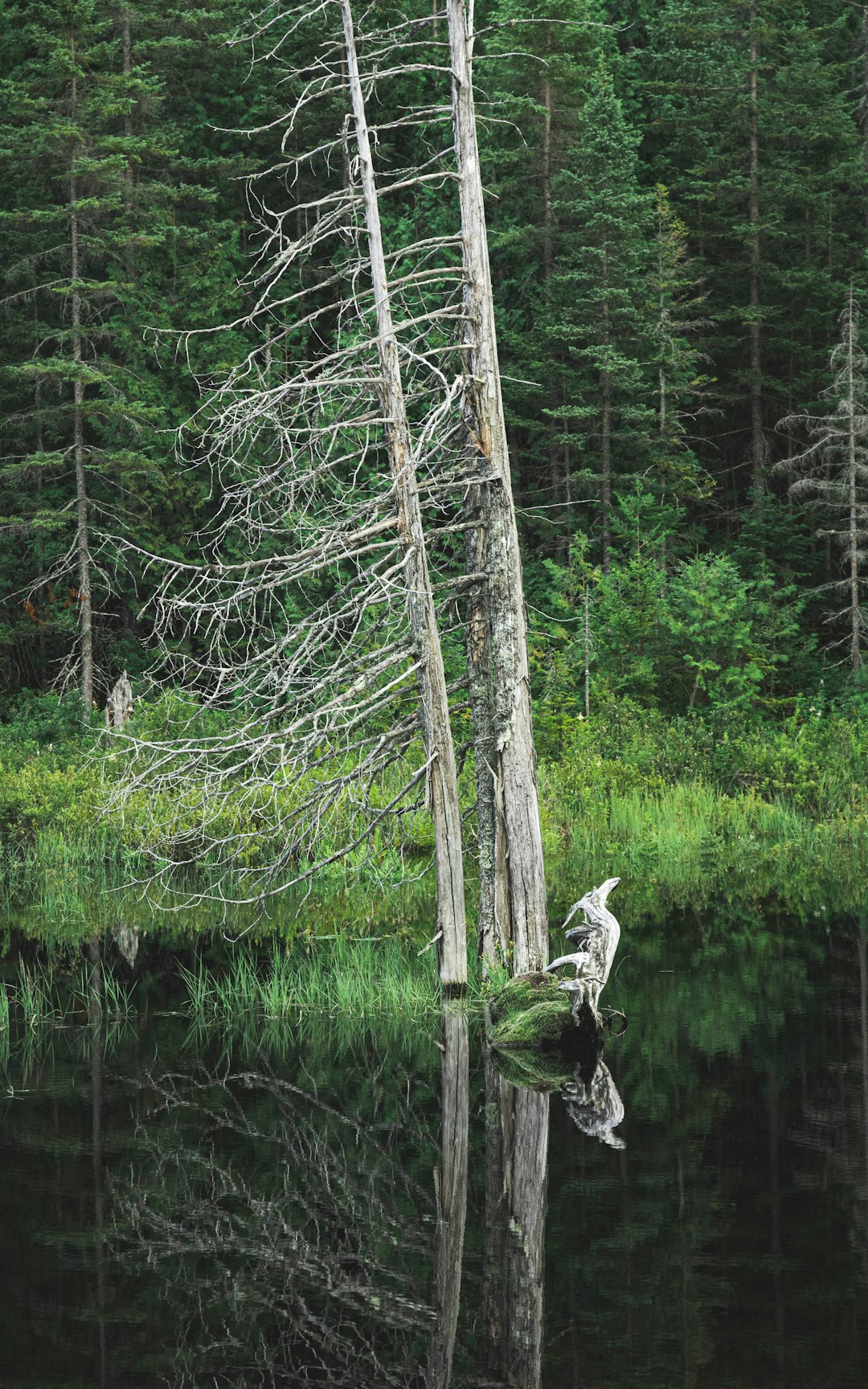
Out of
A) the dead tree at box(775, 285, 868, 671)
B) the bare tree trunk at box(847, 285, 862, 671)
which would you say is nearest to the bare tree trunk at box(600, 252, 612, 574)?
the dead tree at box(775, 285, 868, 671)

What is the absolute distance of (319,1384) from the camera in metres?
5.24

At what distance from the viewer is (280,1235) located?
6.70 m

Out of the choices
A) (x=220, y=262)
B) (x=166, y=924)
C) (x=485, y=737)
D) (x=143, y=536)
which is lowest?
(x=166, y=924)

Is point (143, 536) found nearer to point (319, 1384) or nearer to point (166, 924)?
point (166, 924)

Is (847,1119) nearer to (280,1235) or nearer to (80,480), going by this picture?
(280,1235)

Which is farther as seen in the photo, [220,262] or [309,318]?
[220,262]

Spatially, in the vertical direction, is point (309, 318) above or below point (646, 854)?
above

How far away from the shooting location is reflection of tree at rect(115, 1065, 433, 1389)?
5504 millimetres

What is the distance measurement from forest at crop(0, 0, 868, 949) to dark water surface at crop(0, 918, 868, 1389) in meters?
9.06

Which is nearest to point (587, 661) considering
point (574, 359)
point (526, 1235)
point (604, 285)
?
point (604, 285)

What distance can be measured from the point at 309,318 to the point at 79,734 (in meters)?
15.1

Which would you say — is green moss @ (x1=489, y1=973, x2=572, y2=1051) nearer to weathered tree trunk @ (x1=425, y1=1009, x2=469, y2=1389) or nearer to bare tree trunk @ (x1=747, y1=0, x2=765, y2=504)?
weathered tree trunk @ (x1=425, y1=1009, x2=469, y2=1389)

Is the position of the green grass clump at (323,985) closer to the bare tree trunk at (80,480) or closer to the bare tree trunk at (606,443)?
the bare tree trunk at (80,480)

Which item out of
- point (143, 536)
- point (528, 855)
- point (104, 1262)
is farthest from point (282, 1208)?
point (143, 536)
